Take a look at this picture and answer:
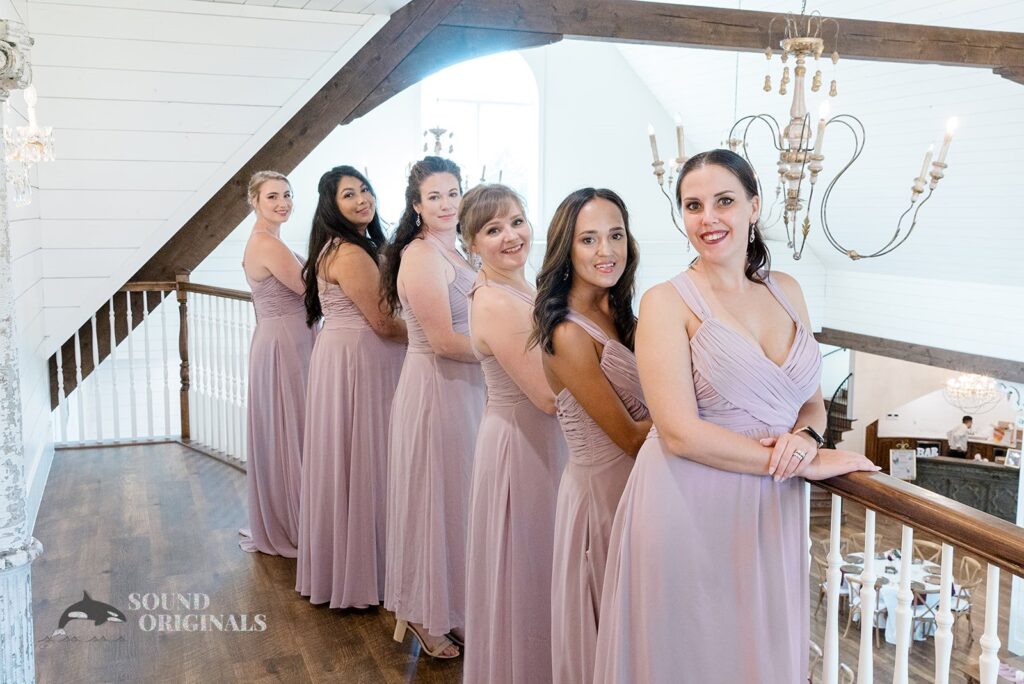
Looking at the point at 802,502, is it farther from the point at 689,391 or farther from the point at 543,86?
the point at 543,86

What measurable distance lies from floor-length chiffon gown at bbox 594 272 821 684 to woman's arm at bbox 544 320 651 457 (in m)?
0.26

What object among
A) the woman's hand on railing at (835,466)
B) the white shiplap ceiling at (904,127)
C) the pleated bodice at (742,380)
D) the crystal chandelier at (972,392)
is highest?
the white shiplap ceiling at (904,127)

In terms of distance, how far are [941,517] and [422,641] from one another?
207cm

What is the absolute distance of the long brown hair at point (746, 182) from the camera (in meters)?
1.87

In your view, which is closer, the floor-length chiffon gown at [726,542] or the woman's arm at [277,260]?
the floor-length chiffon gown at [726,542]

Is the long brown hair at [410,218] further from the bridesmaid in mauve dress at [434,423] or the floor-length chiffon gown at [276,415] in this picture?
the floor-length chiffon gown at [276,415]

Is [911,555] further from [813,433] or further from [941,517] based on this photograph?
[813,433]

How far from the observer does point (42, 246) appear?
470cm

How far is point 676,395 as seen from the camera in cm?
180

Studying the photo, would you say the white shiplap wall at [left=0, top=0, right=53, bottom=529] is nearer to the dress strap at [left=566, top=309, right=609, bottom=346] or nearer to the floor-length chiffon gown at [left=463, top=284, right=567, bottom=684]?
the floor-length chiffon gown at [left=463, top=284, right=567, bottom=684]

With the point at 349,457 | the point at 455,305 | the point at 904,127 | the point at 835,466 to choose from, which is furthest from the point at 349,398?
the point at 904,127

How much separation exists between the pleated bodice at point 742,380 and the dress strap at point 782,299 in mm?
88

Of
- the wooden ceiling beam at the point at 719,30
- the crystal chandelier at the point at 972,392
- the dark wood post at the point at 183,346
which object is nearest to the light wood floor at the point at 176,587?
the dark wood post at the point at 183,346

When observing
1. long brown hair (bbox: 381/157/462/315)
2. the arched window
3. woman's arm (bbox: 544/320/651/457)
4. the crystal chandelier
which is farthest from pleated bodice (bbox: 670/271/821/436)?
the crystal chandelier
